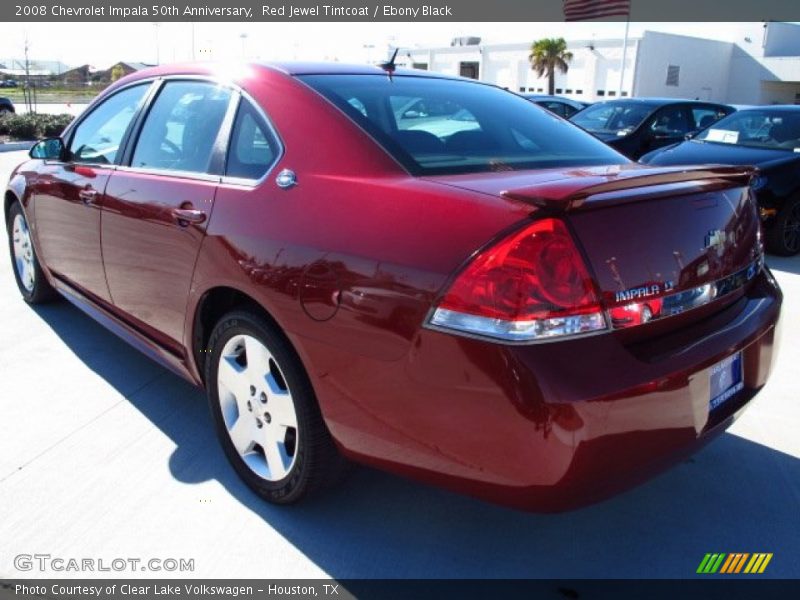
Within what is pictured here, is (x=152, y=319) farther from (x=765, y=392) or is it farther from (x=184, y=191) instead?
(x=765, y=392)

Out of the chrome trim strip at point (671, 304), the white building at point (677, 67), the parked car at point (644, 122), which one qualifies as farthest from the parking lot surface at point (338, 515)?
the white building at point (677, 67)

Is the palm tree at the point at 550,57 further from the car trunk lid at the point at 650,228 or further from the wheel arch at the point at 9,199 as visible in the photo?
the car trunk lid at the point at 650,228

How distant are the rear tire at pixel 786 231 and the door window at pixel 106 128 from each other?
5.77m

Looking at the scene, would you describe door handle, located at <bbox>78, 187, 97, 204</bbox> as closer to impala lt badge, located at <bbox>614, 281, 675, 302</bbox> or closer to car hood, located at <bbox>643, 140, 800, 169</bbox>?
impala lt badge, located at <bbox>614, 281, 675, 302</bbox>

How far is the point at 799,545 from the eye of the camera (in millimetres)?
2488

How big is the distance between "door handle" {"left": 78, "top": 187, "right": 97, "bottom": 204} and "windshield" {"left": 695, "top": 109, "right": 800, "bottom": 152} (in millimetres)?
6553

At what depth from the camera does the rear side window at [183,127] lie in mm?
2906

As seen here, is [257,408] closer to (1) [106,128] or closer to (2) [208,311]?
(2) [208,311]

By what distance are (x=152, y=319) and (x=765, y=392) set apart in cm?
309

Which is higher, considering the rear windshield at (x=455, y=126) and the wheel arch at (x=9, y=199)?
the rear windshield at (x=455, y=126)

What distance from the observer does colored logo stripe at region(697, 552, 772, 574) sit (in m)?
2.37

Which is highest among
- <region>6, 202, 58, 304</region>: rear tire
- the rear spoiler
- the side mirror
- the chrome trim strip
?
the rear spoiler
